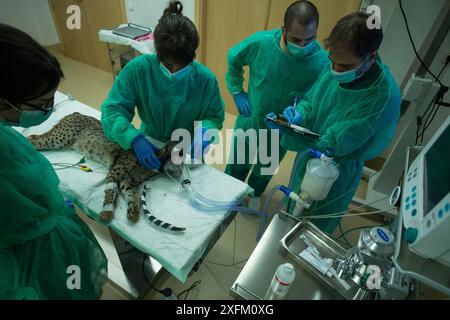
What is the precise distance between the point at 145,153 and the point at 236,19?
225 centimetres

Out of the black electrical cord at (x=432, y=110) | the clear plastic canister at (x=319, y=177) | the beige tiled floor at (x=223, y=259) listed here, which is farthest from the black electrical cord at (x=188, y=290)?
Answer: the black electrical cord at (x=432, y=110)

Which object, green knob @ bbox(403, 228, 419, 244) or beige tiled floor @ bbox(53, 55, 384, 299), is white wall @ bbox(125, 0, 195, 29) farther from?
green knob @ bbox(403, 228, 419, 244)

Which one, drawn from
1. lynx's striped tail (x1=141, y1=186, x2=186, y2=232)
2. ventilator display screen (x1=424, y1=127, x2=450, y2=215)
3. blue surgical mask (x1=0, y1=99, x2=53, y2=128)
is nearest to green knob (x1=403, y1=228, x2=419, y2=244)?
ventilator display screen (x1=424, y1=127, x2=450, y2=215)

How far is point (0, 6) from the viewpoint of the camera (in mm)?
3676

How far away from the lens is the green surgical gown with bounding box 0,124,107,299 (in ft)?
2.54

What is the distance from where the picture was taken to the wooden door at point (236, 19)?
2.43m

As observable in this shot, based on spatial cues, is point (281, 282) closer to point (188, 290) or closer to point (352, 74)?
point (352, 74)

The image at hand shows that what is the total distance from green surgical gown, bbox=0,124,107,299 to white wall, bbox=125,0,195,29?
9.55 ft

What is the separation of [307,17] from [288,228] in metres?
1.12

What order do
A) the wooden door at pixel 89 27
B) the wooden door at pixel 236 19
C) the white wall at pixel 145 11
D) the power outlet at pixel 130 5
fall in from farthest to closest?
the wooden door at pixel 89 27
the power outlet at pixel 130 5
the white wall at pixel 145 11
the wooden door at pixel 236 19

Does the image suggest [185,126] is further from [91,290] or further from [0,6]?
[0,6]

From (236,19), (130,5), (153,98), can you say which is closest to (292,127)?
(153,98)

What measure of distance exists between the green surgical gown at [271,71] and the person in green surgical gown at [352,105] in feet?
0.74

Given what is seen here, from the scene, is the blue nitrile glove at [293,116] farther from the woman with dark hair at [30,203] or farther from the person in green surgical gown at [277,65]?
the woman with dark hair at [30,203]
